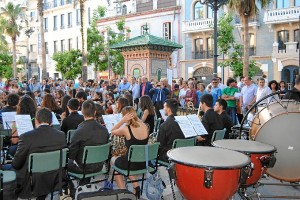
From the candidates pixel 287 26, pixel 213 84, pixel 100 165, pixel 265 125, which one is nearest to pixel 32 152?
pixel 100 165

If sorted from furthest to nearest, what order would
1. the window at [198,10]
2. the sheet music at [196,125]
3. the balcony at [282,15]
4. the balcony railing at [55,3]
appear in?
the balcony railing at [55,3]
the window at [198,10]
the balcony at [282,15]
the sheet music at [196,125]

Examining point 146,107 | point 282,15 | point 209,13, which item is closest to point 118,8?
Result: point 209,13

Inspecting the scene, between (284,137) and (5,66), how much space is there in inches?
1777

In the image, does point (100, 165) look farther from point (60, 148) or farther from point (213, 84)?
point (213, 84)

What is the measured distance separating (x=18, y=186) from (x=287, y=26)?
27.8 m

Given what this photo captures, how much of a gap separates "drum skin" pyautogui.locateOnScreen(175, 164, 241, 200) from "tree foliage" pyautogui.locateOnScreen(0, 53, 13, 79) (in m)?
44.7

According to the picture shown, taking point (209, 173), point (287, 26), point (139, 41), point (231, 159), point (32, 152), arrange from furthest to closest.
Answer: point (287, 26)
point (139, 41)
point (32, 152)
point (231, 159)
point (209, 173)

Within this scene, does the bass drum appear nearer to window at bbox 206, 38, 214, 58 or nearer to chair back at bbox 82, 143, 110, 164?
chair back at bbox 82, 143, 110, 164

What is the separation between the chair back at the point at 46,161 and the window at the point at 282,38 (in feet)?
89.9

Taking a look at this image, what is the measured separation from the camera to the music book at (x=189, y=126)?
21.4 ft

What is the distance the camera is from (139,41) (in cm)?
2230

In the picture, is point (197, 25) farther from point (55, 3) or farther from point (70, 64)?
point (55, 3)

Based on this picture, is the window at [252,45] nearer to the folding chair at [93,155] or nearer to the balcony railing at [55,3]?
the balcony railing at [55,3]

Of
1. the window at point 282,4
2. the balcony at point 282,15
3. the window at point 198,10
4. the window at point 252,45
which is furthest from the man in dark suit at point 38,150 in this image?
the window at point 198,10
